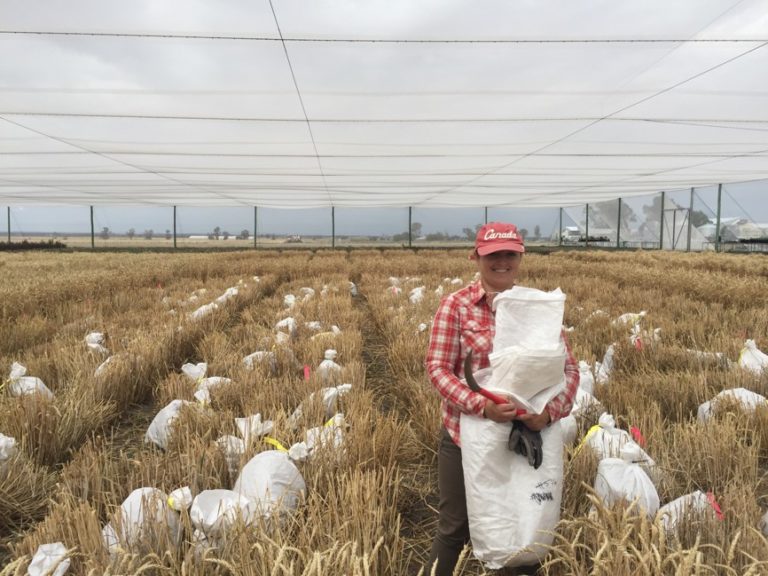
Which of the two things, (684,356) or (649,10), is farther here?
(649,10)

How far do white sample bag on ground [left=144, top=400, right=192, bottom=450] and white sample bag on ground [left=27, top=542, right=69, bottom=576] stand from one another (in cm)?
89

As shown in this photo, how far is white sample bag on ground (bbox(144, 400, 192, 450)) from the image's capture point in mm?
2080

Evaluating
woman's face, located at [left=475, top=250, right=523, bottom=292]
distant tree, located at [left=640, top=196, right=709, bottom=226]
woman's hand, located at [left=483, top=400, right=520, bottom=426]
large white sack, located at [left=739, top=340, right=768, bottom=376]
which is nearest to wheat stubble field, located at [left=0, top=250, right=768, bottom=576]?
large white sack, located at [left=739, top=340, right=768, bottom=376]

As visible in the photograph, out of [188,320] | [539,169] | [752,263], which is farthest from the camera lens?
[539,169]

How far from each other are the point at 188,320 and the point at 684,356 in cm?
406

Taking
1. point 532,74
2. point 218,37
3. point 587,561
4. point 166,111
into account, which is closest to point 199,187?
point 166,111

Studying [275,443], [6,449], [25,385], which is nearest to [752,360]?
[275,443]

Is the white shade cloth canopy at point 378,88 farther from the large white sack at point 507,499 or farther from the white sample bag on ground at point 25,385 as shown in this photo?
the large white sack at point 507,499

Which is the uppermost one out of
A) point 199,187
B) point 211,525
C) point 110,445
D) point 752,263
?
point 199,187

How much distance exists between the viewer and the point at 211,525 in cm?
129

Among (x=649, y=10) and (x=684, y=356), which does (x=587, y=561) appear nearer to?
(x=684, y=356)

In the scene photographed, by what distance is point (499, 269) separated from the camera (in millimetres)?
1398

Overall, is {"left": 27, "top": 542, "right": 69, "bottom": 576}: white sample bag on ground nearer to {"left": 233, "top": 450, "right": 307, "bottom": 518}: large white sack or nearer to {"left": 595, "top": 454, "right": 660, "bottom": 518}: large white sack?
{"left": 233, "top": 450, "right": 307, "bottom": 518}: large white sack

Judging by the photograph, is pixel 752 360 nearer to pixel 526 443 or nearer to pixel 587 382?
pixel 587 382
